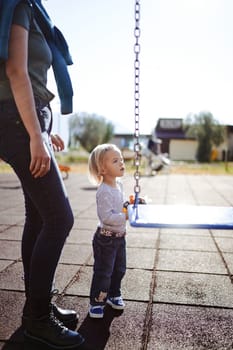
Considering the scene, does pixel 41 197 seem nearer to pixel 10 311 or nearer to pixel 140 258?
pixel 10 311

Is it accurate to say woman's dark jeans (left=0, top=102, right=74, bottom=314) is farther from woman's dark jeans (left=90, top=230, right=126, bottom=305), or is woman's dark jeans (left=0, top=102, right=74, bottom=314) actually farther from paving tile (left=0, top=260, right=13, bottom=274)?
paving tile (left=0, top=260, right=13, bottom=274)

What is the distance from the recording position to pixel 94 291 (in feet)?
6.59

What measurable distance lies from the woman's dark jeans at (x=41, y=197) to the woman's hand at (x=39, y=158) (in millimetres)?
35

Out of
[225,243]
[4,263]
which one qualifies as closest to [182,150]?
[225,243]

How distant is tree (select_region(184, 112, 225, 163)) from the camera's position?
32562 mm

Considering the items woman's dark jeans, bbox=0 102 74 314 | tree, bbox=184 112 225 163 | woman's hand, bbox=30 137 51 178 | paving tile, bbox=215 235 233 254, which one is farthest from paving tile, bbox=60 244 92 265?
tree, bbox=184 112 225 163

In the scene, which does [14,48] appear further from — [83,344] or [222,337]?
[222,337]

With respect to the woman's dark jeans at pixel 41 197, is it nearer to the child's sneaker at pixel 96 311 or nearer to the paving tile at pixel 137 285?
the child's sneaker at pixel 96 311

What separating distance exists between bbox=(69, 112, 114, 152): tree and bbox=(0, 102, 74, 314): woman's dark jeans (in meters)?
33.7

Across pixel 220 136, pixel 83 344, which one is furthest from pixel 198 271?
pixel 220 136

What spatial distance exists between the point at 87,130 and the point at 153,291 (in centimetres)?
3430

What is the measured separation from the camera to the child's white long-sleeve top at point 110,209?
1982 mm

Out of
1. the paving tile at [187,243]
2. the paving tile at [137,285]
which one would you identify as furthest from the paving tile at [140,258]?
the paving tile at [187,243]

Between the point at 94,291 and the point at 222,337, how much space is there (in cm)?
65
